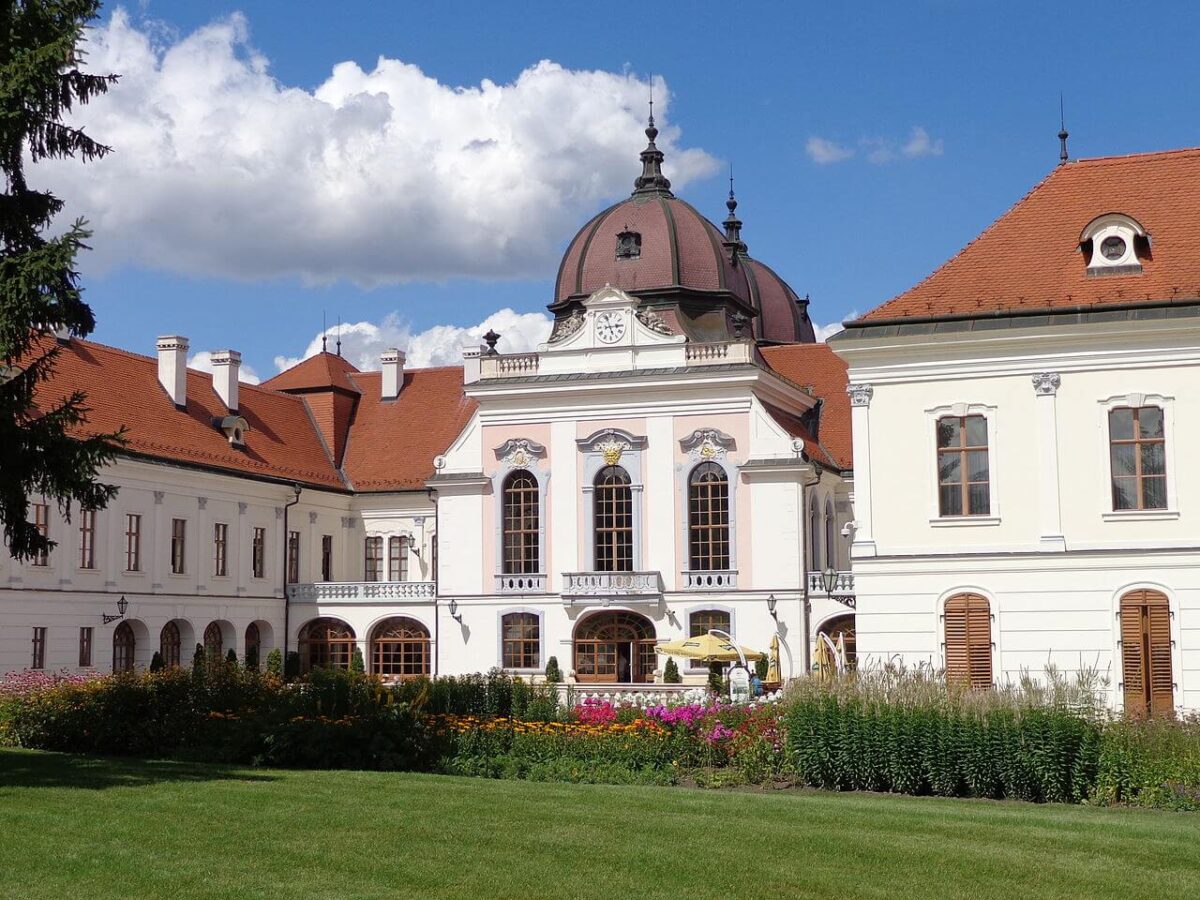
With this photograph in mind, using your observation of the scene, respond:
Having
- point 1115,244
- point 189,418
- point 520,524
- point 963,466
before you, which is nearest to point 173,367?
point 189,418

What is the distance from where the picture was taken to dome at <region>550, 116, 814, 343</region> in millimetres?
44781

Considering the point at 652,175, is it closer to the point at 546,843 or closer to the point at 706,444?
the point at 706,444

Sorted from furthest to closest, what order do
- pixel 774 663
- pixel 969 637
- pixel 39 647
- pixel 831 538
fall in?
pixel 831 538, pixel 774 663, pixel 39 647, pixel 969 637

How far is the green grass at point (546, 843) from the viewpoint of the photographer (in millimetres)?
11438

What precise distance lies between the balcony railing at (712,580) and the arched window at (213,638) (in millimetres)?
14422

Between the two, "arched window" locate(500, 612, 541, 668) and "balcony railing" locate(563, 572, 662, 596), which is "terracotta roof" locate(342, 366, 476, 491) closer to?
"arched window" locate(500, 612, 541, 668)

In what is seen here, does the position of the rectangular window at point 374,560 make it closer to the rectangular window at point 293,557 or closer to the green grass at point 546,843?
the rectangular window at point 293,557

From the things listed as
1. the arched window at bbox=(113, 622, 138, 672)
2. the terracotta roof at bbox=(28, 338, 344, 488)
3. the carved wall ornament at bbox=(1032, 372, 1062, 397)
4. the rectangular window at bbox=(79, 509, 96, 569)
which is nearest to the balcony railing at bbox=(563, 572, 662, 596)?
the terracotta roof at bbox=(28, 338, 344, 488)

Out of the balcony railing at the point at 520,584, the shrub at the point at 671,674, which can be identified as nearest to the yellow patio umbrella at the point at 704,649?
the shrub at the point at 671,674

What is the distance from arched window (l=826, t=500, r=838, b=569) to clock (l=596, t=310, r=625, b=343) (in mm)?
7782

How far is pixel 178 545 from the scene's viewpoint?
43.1 metres

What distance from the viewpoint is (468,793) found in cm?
1641

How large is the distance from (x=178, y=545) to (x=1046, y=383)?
2581 cm

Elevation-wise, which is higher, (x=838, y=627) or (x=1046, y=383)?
(x=1046, y=383)
